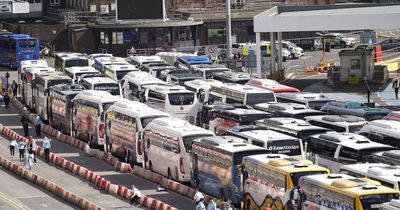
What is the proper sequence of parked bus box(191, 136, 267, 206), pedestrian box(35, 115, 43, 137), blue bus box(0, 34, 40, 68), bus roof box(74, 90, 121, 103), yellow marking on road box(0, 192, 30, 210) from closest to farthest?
parked bus box(191, 136, 267, 206), yellow marking on road box(0, 192, 30, 210), bus roof box(74, 90, 121, 103), pedestrian box(35, 115, 43, 137), blue bus box(0, 34, 40, 68)

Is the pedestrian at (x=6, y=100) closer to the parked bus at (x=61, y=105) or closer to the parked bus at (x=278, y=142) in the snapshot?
the parked bus at (x=61, y=105)

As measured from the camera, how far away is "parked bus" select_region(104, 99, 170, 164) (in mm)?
60494

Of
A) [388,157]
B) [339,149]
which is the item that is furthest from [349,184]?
[339,149]

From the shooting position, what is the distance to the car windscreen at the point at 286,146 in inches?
2018

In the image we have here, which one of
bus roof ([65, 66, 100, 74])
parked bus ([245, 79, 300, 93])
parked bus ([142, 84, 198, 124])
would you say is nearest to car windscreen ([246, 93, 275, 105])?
parked bus ([142, 84, 198, 124])

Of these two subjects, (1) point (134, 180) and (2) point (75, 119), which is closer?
(1) point (134, 180)

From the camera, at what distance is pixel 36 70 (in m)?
82.9

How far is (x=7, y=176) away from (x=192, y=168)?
11730mm

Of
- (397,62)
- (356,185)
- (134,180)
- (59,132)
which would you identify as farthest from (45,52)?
(356,185)

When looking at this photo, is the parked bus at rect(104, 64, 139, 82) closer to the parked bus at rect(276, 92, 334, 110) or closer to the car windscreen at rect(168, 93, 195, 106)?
the car windscreen at rect(168, 93, 195, 106)

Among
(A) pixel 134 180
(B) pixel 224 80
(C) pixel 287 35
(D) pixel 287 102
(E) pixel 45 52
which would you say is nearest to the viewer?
(A) pixel 134 180

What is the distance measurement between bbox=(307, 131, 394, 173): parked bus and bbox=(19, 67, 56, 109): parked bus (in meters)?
33.6

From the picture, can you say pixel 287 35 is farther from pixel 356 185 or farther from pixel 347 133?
pixel 356 185

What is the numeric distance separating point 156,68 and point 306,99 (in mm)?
22794
